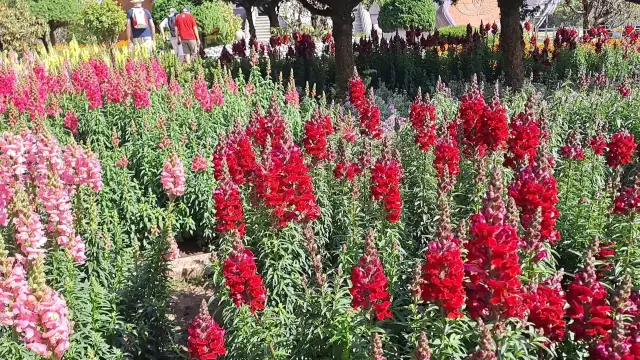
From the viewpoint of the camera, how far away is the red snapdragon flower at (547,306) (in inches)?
121

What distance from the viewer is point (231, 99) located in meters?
9.09

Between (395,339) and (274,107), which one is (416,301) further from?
(274,107)

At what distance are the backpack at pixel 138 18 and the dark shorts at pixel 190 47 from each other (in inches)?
46.0

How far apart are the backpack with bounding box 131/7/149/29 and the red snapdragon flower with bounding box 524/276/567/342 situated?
15.0 m

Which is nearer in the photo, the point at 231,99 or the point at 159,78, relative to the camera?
the point at 231,99

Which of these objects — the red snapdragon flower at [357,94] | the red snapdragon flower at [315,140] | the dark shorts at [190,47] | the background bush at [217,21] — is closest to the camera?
the red snapdragon flower at [315,140]

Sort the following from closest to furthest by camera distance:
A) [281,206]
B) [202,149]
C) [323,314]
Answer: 1. [323,314]
2. [281,206]
3. [202,149]

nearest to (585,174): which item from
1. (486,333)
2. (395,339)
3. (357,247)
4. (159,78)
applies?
(357,247)

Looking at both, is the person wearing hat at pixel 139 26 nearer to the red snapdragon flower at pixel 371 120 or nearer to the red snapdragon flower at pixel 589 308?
the red snapdragon flower at pixel 371 120

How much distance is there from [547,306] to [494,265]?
51 cm

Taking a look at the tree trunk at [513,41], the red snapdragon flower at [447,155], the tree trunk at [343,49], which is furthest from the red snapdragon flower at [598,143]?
the tree trunk at [343,49]

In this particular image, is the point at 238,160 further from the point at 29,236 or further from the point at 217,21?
the point at 217,21

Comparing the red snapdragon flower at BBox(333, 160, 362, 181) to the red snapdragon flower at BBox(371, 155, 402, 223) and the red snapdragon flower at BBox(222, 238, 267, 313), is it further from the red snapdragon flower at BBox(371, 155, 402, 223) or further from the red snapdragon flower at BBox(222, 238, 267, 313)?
the red snapdragon flower at BBox(222, 238, 267, 313)

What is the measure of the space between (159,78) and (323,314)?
7.07 metres
